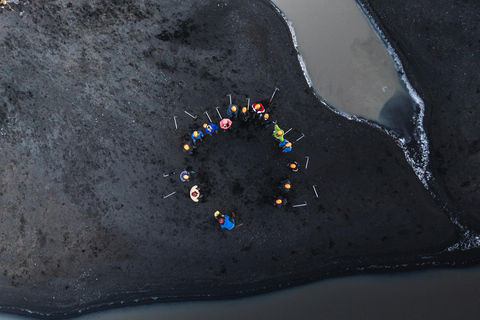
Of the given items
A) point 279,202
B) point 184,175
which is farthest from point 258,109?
point 184,175

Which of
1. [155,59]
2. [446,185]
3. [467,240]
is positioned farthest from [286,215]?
[155,59]

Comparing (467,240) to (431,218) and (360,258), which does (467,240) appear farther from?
(360,258)

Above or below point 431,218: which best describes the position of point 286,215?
below

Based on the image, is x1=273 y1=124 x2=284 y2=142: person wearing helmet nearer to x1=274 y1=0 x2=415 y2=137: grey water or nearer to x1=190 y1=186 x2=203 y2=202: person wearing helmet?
x1=274 y1=0 x2=415 y2=137: grey water

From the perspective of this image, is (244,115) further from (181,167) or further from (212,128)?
(181,167)

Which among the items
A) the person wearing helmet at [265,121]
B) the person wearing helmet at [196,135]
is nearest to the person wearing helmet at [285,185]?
the person wearing helmet at [265,121]

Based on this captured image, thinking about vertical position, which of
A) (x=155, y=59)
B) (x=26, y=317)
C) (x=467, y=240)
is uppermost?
(x=155, y=59)

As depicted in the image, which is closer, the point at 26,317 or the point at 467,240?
the point at 467,240
